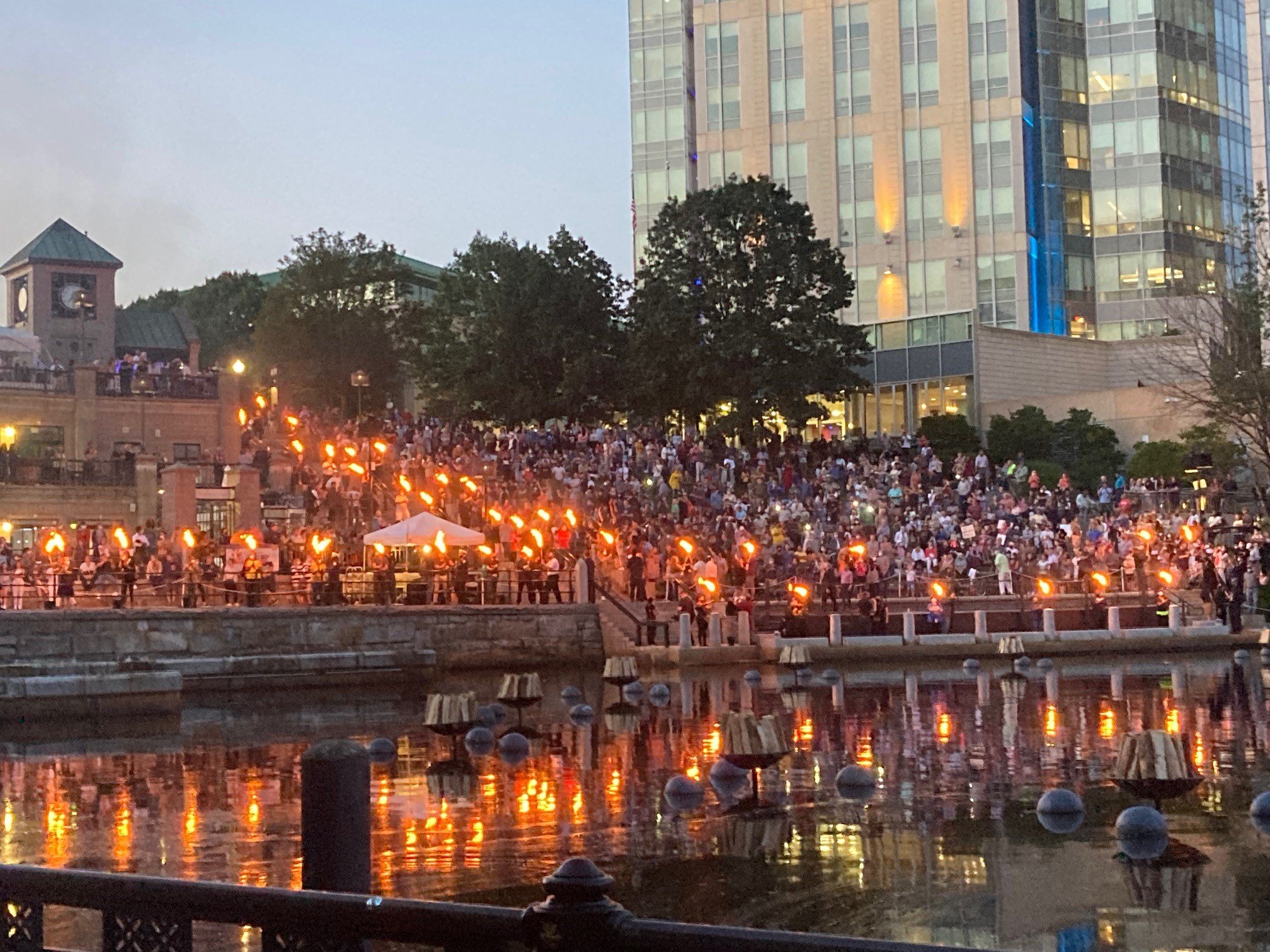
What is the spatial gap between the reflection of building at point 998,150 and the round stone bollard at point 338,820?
69253 mm

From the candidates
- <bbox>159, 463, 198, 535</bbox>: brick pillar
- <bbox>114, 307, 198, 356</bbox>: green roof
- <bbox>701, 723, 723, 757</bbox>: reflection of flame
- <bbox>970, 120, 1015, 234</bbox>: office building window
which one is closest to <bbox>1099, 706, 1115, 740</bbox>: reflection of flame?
<bbox>701, 723, 723, 757</bbox>: reflection of flame

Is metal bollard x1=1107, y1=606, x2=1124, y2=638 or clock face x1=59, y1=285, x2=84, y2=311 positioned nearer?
metal bollard x1=1107, y1=606, x2=1124, y2=638

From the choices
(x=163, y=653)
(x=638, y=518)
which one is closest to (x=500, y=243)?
(x=638, y=518)

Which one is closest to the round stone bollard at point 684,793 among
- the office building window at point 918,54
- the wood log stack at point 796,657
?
the wood log stack at point 796,657

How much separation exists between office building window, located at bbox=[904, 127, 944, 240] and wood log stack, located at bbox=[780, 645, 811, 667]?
166 feet

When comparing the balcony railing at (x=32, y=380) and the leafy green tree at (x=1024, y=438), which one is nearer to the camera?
the balcony railing at (x=32, y=380)

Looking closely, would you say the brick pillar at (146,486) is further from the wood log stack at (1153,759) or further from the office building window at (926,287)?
the office building window at (926,287)

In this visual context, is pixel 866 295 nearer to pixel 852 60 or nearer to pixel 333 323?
pixel 852 60

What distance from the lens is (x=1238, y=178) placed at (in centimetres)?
8762

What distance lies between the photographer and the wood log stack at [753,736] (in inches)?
636

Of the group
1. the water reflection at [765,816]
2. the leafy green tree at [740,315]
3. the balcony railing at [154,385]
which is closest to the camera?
the water reflection at [765,816]

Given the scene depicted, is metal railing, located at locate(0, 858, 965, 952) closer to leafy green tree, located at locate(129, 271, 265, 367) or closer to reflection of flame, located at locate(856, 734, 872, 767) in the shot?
reflection of flame, located at locate(856, 734, 872, 767)

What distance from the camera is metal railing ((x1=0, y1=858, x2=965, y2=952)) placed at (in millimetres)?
4844

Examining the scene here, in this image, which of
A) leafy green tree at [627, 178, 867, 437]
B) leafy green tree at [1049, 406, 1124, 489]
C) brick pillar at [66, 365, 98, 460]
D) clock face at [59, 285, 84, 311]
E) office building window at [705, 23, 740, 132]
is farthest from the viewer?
office building window at [705, 23, 740, 132]
